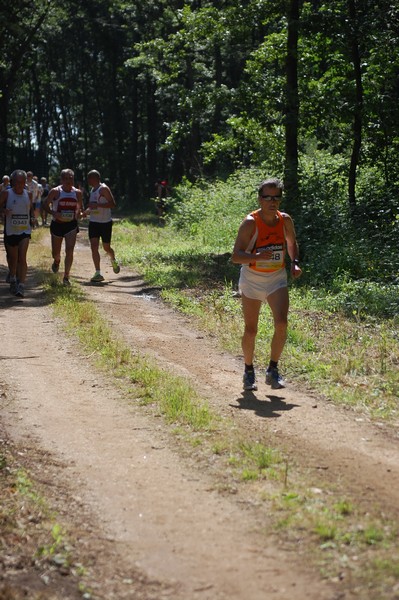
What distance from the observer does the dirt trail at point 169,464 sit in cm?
446

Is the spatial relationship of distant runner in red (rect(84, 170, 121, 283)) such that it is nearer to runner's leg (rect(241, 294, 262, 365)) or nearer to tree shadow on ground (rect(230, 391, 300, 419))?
runner's leg (rect(241, 294, 262, 365))

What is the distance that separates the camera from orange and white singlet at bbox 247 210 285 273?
8.11m

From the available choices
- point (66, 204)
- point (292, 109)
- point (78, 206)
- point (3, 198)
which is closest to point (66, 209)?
point (66, 204)

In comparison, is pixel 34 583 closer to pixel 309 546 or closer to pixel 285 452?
pixel 309 546

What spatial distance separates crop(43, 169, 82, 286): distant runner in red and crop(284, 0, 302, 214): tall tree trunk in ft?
16.0

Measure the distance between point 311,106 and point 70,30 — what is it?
45092mm

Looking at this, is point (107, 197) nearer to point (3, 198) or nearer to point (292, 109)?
point (3, 198)

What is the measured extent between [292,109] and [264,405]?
11.5m

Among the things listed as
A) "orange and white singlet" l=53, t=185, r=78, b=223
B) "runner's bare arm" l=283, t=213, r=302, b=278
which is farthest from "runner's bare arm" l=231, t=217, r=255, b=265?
"orange and white singlet" l=53, t=185, r=78, b=223

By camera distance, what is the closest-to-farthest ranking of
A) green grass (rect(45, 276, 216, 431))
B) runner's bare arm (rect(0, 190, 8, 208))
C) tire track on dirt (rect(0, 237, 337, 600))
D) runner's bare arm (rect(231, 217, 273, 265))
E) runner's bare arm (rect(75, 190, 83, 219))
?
tire track on dirt (rect(0, 237, 337, 600))
green grass (rect(45, 276, 216, 431))
runner's bare arm (rect(231, 217, 273, 265))
runner's bare arm (rect(0, 190, 8, 208))
runner's bare arm (rect(75, 190, 83, 219))

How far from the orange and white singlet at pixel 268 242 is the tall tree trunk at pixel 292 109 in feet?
32.7

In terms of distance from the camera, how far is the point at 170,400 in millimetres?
7664

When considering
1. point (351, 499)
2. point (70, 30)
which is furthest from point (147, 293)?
point (70, 30)

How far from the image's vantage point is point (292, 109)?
1819cm
